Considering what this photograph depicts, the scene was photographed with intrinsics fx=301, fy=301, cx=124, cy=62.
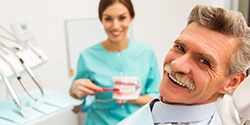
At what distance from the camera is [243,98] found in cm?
84

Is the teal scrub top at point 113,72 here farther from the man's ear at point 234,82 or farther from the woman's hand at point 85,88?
the man's ear at point 234,82

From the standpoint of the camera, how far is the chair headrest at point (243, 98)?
829 millimetres

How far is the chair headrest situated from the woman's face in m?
0.77

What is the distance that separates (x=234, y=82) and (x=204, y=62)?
136 mm

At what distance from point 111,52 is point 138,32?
1.01 meters

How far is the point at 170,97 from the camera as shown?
2.83 feet

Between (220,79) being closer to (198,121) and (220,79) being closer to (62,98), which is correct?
(198,121)

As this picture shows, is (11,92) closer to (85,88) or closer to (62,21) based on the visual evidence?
(85,88)

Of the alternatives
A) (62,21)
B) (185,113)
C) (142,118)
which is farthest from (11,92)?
(62,21)

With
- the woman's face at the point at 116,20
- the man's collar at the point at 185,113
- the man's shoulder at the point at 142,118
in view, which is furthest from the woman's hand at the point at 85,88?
the man's collar at the point at 185,113

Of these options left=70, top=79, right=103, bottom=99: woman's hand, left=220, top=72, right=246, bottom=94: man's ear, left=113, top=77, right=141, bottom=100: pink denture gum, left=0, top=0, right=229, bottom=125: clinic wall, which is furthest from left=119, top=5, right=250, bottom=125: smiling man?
left=0, top=0, right=229, bottom=125: clinic wall

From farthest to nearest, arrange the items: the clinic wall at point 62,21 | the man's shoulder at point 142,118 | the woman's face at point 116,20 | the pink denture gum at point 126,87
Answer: the clinic wall at point 62,21, the woman's face at point 116,20, the pink denture gum at point 126,87, the man's shoulder at point 142,118

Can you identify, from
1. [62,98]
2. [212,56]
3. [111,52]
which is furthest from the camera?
[111,52]

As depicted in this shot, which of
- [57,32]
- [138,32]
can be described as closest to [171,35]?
[138,32]
